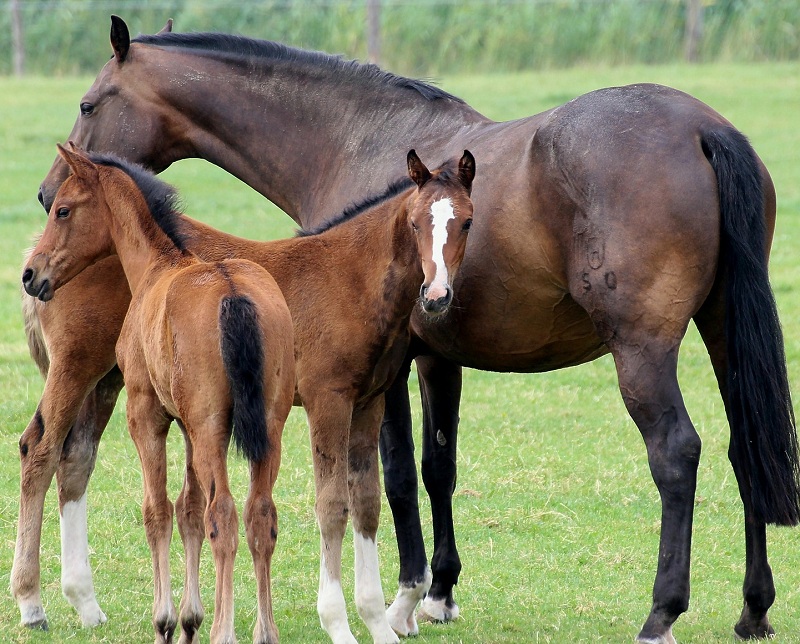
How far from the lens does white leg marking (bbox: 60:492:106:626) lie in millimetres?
5262

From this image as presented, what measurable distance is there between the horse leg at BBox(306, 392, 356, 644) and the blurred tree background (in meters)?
17.8

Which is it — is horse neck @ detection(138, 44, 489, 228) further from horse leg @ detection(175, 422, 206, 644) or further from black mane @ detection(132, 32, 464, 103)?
horse leg @ detection(175, 422, 206, 644)

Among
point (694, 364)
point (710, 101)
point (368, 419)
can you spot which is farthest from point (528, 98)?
point (368, 419)

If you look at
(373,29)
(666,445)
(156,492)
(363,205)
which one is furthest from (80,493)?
(373,29)

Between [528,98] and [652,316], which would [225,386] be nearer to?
[652,316]

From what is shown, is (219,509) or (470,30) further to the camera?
(470,30)

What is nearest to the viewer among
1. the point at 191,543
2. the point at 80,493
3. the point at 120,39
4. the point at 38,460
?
the point at 191,543

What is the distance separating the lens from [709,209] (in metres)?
4.68

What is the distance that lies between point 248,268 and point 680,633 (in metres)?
2.33

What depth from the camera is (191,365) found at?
423 centimetres

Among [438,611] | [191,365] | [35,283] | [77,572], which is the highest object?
[191,365]

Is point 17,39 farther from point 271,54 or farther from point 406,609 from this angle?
point 406,609

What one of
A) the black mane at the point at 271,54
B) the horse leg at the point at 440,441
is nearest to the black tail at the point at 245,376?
the horse leg at the point at 440,441

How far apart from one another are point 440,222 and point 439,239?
0.23 feet
